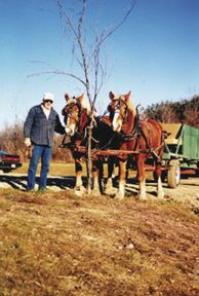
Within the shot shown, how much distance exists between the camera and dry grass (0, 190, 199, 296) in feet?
19.6

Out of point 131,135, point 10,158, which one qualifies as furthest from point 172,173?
point 10,158

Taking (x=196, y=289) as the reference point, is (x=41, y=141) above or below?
above

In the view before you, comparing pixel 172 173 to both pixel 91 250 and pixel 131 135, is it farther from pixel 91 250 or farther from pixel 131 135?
pixel 91 250

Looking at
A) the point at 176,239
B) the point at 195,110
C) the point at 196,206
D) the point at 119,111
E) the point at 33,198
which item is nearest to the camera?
the point at 176,239

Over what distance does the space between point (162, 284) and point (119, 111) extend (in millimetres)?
5252

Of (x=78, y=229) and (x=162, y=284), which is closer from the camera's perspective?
(x=162, y=284)

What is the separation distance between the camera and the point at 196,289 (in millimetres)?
6516


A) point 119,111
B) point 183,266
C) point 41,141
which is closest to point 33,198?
point 41,141

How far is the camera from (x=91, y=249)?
7039 mm

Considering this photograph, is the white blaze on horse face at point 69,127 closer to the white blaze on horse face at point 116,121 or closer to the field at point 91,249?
the white blaze on horse face at point 116,121

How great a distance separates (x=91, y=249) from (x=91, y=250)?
4 centimetres

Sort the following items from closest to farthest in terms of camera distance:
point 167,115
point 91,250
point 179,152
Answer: point 91,250
point 179,152
point 167,115

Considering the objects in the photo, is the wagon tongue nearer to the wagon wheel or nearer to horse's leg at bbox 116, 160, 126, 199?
the wagon wheel

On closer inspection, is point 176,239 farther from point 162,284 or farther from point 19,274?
point 19,274
